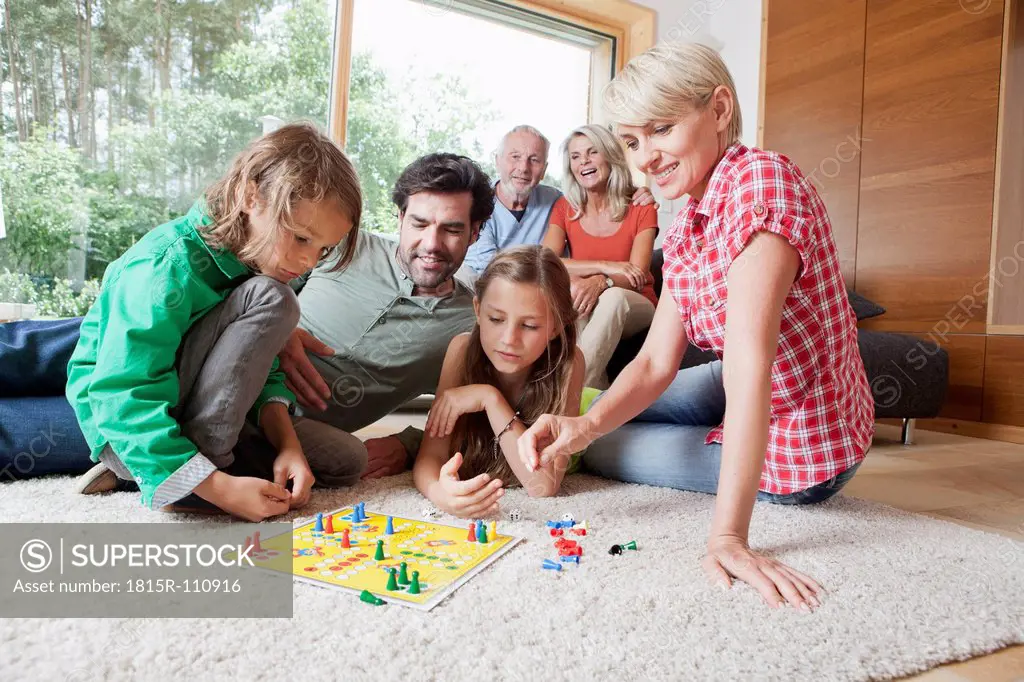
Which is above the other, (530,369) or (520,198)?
(520,198)

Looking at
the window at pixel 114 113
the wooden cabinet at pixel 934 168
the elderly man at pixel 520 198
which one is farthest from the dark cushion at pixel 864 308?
the window at pixel 114 113

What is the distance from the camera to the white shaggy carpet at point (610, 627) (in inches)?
25.1

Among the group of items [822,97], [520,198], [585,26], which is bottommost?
[520,198]

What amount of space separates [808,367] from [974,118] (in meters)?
2.11

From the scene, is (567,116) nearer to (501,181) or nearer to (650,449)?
(501,181)

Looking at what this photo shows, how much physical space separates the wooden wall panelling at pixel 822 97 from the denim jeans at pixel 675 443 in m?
1.98

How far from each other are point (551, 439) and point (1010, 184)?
2328 mm

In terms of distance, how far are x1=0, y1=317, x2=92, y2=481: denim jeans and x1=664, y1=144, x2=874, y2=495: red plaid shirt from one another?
1164 mm

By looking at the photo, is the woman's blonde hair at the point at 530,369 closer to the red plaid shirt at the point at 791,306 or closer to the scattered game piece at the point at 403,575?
the red plaid shirt at the point at 791,306

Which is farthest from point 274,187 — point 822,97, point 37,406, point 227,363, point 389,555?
point 822,97

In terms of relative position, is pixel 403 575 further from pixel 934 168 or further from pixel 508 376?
pixel 934 168

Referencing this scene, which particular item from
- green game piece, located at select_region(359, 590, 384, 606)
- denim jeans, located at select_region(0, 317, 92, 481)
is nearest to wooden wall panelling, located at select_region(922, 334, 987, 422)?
green game piece, located at select_region(359, 590, 384, 606)

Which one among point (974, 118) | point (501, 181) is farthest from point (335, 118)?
point (974, 118)

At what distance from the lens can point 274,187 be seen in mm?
1068
